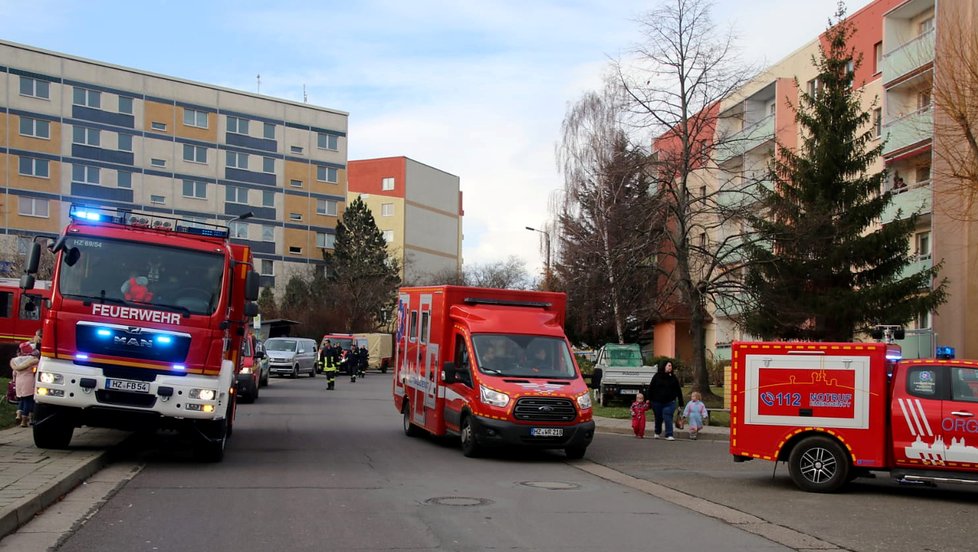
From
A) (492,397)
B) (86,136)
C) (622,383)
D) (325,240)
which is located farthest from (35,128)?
(492,397)

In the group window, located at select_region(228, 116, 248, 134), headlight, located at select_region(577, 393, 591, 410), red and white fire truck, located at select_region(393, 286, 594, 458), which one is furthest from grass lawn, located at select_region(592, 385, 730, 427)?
window, located at select_region(228, 116, 248, 134)

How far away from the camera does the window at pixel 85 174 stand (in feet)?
214

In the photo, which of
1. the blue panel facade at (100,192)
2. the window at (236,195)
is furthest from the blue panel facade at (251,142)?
the blue panel facade at (100,192)

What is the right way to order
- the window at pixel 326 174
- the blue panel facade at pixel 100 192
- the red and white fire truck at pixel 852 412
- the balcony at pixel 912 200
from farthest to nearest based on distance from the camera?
1. the window at pixel 326 174
2. the blue panel facade at pixel 100 192
3. the balcony at pixel 912 200
4. the red and white fire truck at pixel 852 412

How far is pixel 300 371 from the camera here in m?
47.7

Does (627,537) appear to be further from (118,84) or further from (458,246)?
(458,246)

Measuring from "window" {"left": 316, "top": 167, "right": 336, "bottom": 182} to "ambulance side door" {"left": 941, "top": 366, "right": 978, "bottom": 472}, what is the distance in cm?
7013

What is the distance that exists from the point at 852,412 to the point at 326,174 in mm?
69861

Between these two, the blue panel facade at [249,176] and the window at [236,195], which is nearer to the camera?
the window at [236,195]

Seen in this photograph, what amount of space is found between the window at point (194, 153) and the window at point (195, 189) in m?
1.62

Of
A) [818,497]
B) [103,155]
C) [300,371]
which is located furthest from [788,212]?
[103,155]

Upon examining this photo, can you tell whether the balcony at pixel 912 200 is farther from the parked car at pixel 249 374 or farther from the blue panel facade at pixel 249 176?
the blue panel facade at pixel 249 176

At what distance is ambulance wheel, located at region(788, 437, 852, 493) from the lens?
1288 centimetres

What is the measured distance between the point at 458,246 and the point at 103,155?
151 feet
